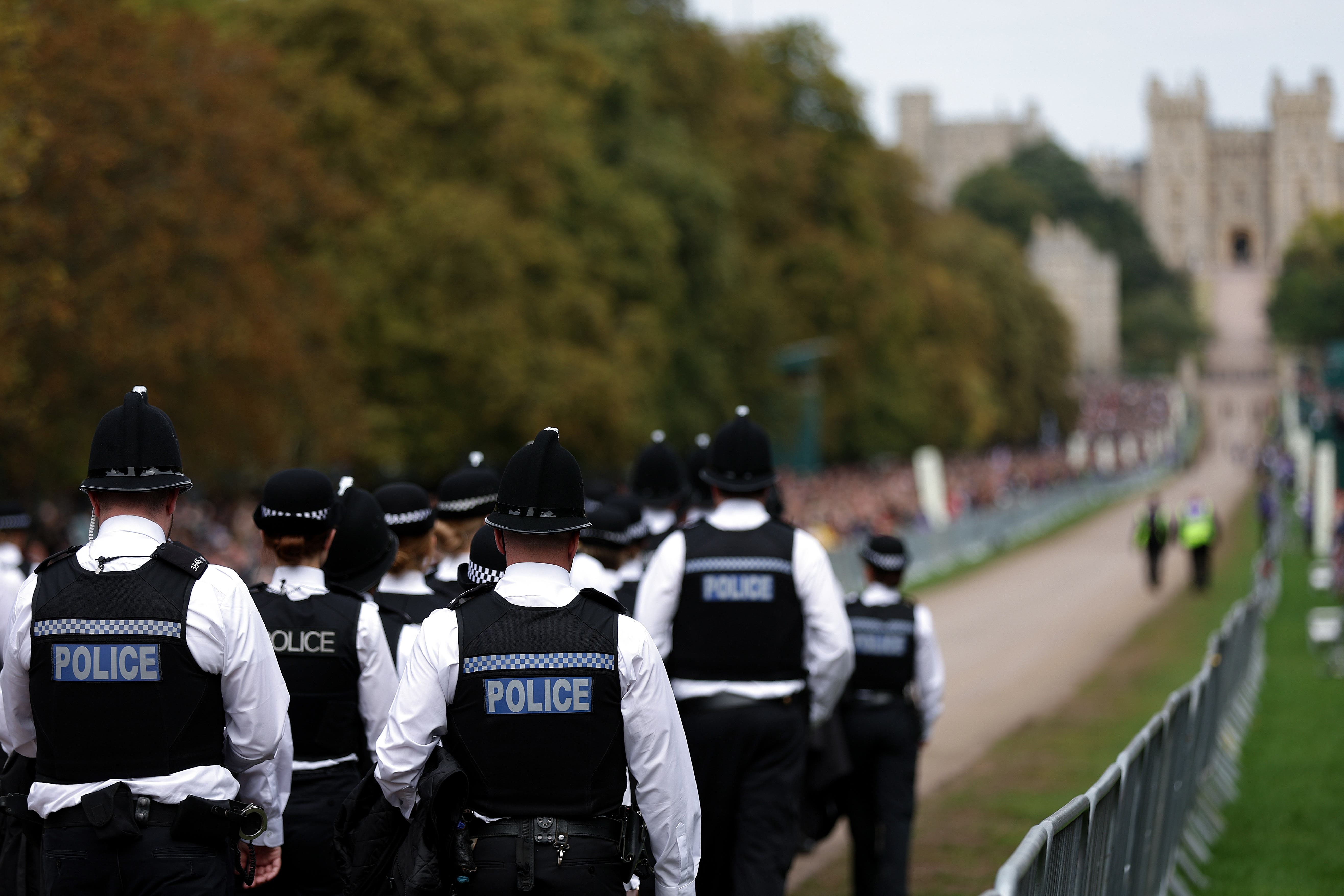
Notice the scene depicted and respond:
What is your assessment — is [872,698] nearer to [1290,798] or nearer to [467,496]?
[467,496]

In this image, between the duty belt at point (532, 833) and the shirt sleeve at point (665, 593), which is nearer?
the duty belt at point (532, 833)

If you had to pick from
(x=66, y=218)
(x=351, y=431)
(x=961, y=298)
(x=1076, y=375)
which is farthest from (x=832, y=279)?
(x=1076, y=375)

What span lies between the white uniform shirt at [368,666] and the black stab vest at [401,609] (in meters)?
0.42

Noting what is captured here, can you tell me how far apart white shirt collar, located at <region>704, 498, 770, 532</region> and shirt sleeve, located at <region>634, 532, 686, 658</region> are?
0.66 feet

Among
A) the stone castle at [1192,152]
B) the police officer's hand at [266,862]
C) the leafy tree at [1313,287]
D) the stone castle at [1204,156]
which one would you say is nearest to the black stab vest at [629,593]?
the police officer's hand at [266,862]

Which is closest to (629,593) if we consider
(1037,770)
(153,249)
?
(1037,770)

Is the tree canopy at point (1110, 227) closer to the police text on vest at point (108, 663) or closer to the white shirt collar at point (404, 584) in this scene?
the white shirt collar at point (404, 584)

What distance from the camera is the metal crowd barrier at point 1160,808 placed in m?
4.79

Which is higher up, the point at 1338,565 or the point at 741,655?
the point at 741,655

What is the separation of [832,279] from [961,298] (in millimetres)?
19189

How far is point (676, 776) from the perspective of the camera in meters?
4.87

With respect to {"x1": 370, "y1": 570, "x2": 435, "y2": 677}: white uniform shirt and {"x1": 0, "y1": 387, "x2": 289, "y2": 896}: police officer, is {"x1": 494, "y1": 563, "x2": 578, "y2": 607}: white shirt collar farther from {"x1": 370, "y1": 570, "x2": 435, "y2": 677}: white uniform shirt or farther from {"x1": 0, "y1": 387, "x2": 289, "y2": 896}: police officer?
{"x1": 370, "y1": 570, "x2": 435, "y2": 677}: white uniform shirt

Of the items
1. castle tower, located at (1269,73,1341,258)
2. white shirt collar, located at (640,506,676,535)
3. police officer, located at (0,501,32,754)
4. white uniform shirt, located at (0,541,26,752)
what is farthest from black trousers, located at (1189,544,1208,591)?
castle tower, located at (1269,73,1341,258)

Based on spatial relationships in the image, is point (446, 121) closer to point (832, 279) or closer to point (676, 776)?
point (832, 279)
